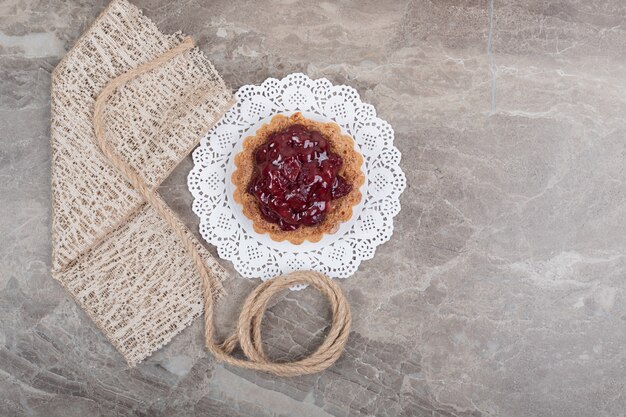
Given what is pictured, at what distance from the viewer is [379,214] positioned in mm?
1768

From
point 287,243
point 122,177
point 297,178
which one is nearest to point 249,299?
point 287,243

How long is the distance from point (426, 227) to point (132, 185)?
36.8 inches

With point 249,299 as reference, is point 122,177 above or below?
above

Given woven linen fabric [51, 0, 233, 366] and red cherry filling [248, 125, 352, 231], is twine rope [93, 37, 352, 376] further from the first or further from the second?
red cherry filling [248, 125, 352, 231]

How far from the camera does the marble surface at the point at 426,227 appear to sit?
1788 mm

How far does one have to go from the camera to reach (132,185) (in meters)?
1.75

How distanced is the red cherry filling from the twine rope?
0.21 metres

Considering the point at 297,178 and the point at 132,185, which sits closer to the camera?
the point at 297,178

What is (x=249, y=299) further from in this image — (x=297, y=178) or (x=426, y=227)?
(x=426, y=227)

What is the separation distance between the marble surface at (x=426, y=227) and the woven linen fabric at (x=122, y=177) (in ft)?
0.23

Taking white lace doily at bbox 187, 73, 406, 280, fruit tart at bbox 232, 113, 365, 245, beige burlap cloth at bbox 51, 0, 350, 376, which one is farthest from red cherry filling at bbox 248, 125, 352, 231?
beige burlap cloth at bbox 51, 0, 350, 376

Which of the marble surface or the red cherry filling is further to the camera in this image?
the marble surface

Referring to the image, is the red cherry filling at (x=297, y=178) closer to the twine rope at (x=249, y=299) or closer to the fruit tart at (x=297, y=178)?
the fruit tart at (x=297, y=178)

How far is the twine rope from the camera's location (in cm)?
169
